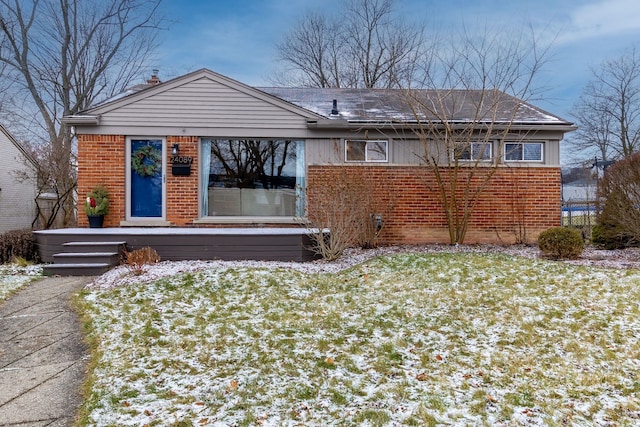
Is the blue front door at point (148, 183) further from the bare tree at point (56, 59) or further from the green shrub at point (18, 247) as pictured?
the bare tree at point (56, 59)

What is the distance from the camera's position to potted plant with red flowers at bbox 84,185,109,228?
30.4ft

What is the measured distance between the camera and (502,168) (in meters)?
10.2

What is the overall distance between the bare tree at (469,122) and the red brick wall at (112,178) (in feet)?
17.7

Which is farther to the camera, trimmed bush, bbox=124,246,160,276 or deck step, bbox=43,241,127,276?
deck step, bbox=43,241,127,276

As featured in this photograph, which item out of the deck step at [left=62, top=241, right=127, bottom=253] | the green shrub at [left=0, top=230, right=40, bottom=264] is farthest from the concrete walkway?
the green shrub at [left=0, top=230, right=40, bottom=264]

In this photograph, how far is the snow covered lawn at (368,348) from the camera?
2.92 meters

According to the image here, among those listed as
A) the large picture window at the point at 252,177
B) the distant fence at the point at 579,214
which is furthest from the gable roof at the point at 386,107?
the distant fence at the point at 579,214

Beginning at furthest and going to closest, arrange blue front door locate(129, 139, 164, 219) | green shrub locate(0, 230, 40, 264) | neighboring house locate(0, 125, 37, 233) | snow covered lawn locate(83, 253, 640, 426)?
neighboring house locate(0, 125, 37, 233), blue front door locate(129, 139, 164, 219), green shrub locate(0, 230, 40, 264), snow covered lawn locate(83, 253, 640, 426)

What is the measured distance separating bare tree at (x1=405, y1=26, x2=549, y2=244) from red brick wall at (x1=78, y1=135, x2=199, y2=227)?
213 inches

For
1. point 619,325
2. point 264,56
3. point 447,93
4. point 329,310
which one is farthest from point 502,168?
point 264,56

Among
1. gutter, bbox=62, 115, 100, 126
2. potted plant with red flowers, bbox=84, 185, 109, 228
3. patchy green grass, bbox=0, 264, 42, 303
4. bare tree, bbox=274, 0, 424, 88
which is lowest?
patchy green grass, bbox=0, 264, 42, 303

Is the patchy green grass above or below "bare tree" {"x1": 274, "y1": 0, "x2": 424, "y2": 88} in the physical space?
below

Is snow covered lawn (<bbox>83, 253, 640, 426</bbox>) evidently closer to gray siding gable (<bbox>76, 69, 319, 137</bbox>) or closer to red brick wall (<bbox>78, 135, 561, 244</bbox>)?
red brick wall (<bbox>78, 135, 561, 244</bbox>)

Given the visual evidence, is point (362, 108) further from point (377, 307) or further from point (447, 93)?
point (377, 307)
